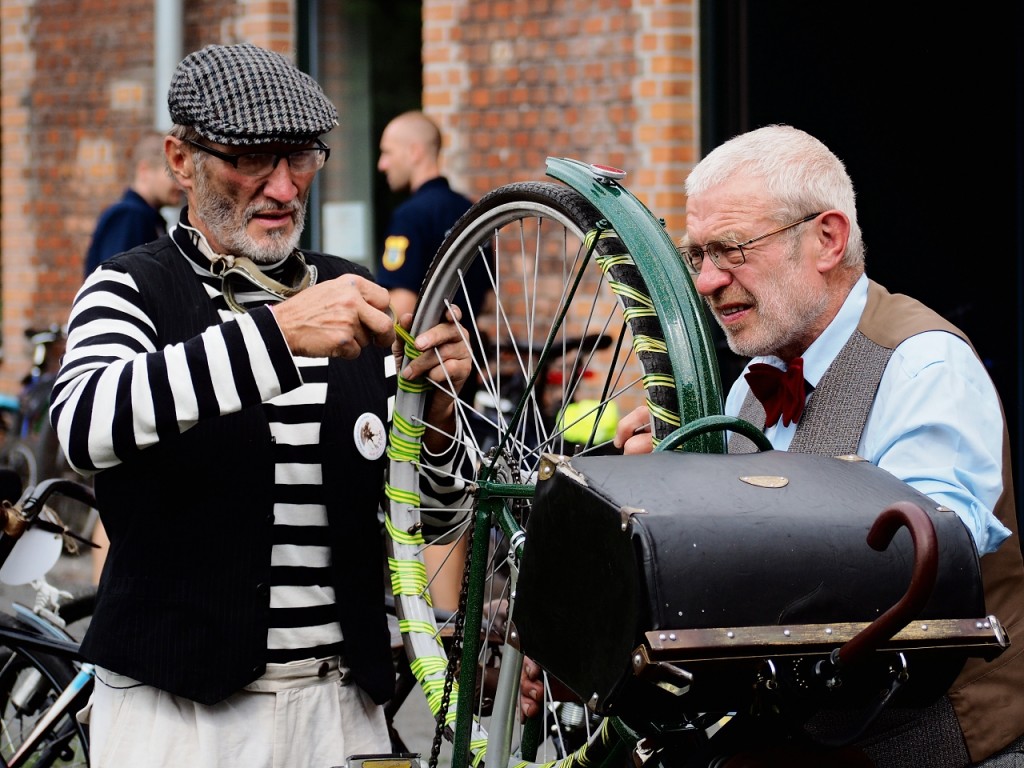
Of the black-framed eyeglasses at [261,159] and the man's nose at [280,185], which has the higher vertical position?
the black-framed eyeglasses at [261,159]

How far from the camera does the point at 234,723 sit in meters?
2.61

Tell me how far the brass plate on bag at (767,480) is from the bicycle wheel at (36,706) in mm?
2242

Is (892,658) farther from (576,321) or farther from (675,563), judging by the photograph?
(576,321)

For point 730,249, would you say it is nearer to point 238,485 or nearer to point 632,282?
point 632,282

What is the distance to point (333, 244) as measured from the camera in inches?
334

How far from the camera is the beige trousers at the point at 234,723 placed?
2.59 metres

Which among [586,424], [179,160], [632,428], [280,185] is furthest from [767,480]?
[586,424]

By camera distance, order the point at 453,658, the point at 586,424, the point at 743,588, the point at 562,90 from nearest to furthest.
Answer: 1. the point at 743,588
2. the point at 453,658
3. the point at 586,424
4. the point at 562,90

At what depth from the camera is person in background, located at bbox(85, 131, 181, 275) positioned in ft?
22.2

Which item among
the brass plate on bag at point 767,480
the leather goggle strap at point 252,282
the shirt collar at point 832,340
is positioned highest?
the leather goggle strap at point 252,282

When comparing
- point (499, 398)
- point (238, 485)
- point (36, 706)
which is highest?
point (499, 398)

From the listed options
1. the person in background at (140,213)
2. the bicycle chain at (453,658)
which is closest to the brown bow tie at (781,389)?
the bicycle chain at (453,658)

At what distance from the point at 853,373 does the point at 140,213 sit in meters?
5.02

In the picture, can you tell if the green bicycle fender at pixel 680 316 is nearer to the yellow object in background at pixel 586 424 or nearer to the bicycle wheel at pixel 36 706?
the yellow object in background at pixel 586 424
